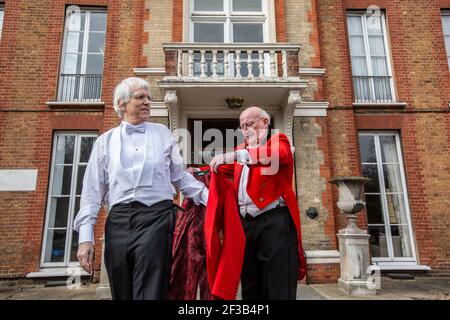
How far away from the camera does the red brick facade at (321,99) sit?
7141 millimetres

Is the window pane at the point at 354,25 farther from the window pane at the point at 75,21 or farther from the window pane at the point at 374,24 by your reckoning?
the window pane at the point at 75,21

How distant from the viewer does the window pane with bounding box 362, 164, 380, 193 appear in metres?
7.70

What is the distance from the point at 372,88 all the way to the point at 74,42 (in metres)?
7.76

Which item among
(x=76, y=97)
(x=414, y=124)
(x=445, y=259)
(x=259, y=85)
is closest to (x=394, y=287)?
(x=445, y=259)

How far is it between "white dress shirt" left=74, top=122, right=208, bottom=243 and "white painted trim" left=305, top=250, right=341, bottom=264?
17.0ft

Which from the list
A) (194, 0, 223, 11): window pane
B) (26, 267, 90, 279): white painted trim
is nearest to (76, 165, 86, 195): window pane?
(26, 267, 90, 279): white painted trim

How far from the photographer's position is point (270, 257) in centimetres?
220

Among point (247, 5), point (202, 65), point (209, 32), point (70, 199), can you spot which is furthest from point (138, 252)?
point (247, 5)

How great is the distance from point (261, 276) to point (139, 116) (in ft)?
4.60

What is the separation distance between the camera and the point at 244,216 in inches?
92.5

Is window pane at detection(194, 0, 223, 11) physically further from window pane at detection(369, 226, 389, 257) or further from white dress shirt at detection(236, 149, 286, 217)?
white dress shirt at detection(236, 149, 286, 217)

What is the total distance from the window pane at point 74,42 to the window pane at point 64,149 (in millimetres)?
2331

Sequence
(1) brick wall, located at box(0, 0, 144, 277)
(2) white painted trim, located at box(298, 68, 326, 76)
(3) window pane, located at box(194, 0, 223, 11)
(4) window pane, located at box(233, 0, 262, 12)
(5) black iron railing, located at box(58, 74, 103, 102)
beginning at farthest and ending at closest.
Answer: (4) window pane, located at box(233, 0, 262, 12)
(3) window pane, located at box(194, 0, 223, 11)
(5) black iron railing, located at box(58, 74, 103, 102)
(2) white painted trim, located at box(298, 68, 326, 76)
(1) brick wall, located at box(0, 0, 144, 277)

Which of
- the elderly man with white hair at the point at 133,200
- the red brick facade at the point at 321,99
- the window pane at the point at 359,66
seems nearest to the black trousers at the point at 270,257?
the elderly man with white hair at the point at 133,200
